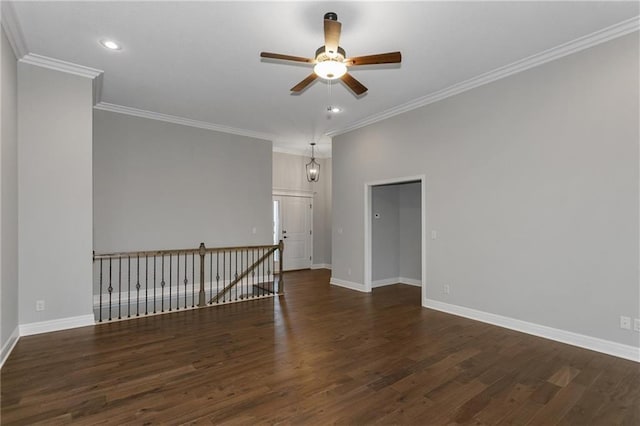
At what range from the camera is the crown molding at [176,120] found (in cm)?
571

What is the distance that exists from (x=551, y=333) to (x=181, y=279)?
5990 mm

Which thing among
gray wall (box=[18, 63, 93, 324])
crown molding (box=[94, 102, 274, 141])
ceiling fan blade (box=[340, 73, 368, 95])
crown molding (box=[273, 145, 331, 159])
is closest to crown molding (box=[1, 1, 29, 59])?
gray wall (box=[18, 63, 93, 324])

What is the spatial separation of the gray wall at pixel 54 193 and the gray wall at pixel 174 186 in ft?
4.98

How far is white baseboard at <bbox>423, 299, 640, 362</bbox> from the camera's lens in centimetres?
332

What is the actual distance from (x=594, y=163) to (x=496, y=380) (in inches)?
100.0

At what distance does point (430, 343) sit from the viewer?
12.3ft

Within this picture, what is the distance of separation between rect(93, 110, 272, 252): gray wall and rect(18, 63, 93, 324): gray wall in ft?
4.98

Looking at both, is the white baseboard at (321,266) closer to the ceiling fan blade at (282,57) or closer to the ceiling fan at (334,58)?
the ceiling fan at (334,58)

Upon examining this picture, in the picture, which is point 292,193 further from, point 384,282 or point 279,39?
point 279,39

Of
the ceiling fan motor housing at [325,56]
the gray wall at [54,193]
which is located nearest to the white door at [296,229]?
the gray wall at [54,193]

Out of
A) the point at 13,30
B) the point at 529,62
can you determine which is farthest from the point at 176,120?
the point at 529,62

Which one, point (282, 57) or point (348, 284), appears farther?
point (348, 284)

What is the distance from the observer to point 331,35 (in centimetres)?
274

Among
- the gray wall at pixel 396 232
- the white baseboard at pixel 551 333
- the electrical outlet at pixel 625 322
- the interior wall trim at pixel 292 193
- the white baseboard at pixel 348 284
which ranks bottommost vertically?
the white baseboard at pixel 348 284
